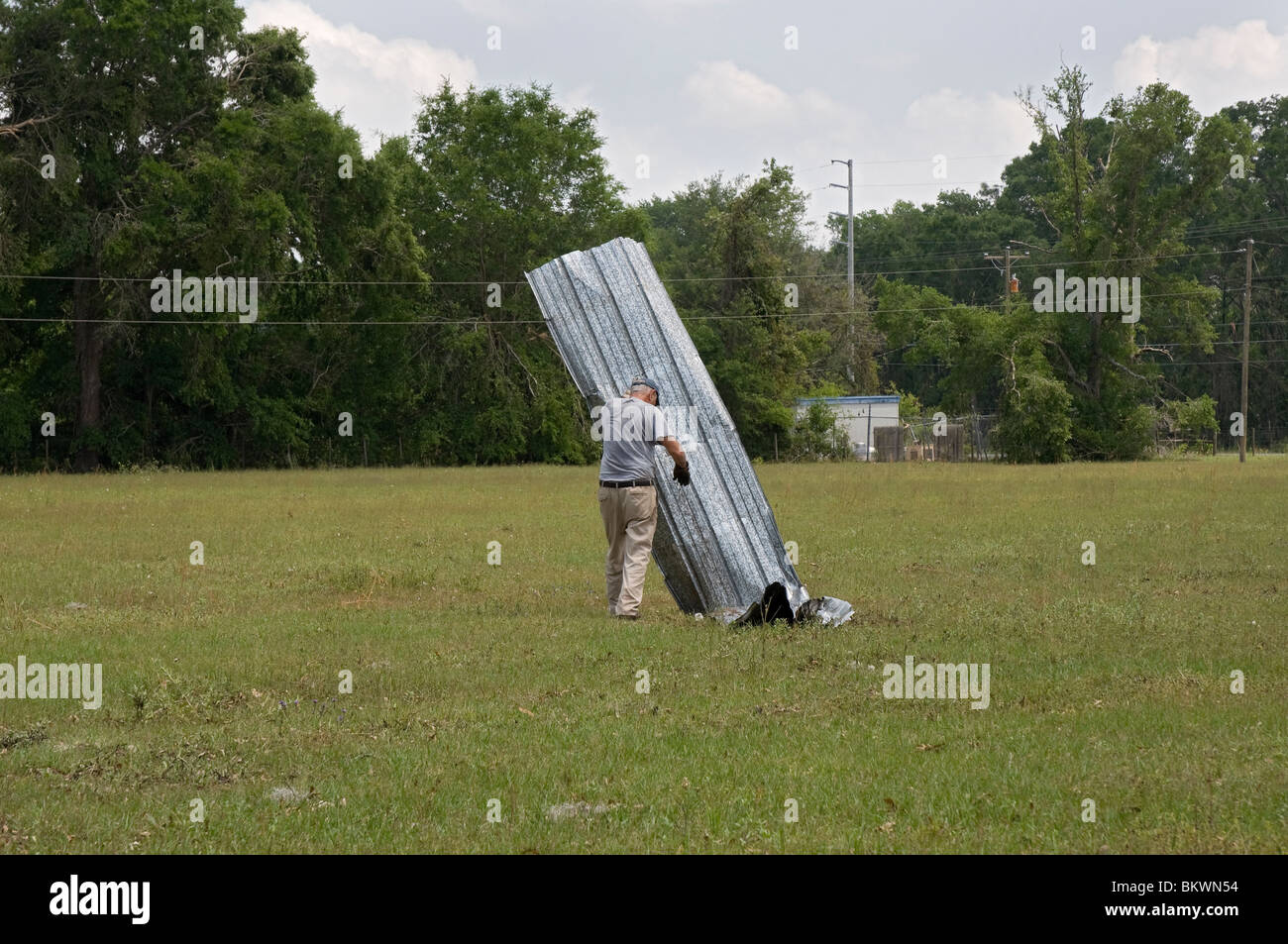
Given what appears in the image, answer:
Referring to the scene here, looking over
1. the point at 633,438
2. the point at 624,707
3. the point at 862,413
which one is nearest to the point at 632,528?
the point at 633,438

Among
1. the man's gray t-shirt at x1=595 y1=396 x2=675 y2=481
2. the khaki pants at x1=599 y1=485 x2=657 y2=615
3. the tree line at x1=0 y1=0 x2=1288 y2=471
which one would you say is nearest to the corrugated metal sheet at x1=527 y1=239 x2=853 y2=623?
the man's gray t-shirt at x1=595 y1=396 x2=675 y2=481

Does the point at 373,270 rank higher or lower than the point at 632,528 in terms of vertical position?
higher

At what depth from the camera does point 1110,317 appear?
62.3m

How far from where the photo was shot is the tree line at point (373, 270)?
44.0 m

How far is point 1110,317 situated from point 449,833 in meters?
60.3

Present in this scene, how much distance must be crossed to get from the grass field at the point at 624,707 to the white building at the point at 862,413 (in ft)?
151

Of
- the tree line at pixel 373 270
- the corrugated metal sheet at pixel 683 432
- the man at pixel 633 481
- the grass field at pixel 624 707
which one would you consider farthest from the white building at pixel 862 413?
the man at pixel 633 481

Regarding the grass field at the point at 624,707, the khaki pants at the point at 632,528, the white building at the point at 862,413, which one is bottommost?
the grass field at the point at 624,707

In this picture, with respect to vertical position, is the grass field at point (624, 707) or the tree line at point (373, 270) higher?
the tree line at point (373, 270)

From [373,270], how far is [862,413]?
988 inches

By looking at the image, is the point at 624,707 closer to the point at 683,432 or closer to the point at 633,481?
the point at 633,481

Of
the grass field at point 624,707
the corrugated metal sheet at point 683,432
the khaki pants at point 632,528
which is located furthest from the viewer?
the corrugated metal sheet at point 683,432

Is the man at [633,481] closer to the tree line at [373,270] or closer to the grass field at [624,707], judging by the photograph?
the grass field at [624,707]

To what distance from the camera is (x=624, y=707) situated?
9078 mm
